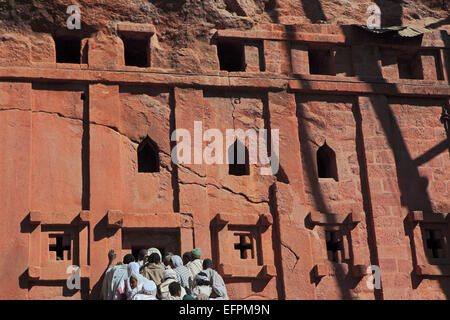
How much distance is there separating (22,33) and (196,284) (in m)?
4.92

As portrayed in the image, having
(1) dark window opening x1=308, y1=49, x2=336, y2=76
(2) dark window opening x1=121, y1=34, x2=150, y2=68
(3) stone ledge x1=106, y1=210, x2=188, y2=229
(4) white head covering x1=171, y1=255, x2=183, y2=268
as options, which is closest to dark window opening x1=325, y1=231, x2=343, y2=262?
(3) stone ledge x1=106, y1=210, x2=188, y2=229

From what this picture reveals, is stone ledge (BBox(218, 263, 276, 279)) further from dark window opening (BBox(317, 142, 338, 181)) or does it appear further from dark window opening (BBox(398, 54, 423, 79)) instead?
dark window opening (BBox(398, 54, 423, 79))

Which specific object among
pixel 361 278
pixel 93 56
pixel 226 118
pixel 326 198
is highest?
pixel 93 56

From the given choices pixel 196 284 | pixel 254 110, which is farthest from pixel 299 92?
pixel 196 284

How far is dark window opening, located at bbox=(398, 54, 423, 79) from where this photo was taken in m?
18.0

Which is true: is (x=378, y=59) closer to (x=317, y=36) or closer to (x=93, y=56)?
(x=317, y=36)

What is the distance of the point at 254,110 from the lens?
54.9ft

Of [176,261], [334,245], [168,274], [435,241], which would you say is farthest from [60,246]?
[435,241]

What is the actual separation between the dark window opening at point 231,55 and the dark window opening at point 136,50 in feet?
3.84

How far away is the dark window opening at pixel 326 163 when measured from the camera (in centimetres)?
1678

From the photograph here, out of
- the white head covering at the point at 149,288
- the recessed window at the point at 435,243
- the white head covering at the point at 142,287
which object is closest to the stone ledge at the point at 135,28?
the white head covering at the point at 142,287

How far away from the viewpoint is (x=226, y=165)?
1628 centimetres

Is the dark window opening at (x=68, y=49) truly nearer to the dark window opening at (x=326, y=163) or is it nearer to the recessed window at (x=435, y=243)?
the dark window opening at (x=326, y=163)

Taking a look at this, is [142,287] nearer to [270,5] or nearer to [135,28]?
[135,28]
